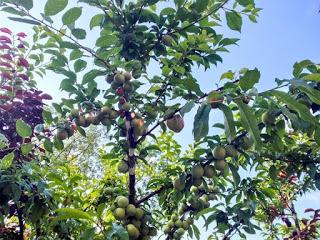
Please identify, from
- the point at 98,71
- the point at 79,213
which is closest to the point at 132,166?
the point at 98,71

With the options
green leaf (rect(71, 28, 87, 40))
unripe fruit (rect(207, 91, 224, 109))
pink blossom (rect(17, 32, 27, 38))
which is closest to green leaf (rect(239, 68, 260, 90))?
unripe fruit (rect(207, 91, 224, 109))

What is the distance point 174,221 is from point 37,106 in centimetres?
166

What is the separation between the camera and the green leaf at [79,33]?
2.29 meters

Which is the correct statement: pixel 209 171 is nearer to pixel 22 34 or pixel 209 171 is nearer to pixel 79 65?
pixel 79 65

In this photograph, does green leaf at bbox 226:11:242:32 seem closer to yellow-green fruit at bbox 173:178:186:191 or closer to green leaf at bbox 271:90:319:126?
yellow-green fruit at bbox 173:178:186:191

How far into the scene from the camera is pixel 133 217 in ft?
8.43

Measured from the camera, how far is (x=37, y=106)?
346cm

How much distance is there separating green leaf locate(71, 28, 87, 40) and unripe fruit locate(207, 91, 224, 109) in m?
1.11

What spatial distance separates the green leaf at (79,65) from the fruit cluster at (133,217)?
96 centimetres

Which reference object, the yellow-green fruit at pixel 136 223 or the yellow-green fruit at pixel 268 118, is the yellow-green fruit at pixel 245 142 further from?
the yellow-green fruit at pixel 136 223

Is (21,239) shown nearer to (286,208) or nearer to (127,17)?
(127,17)

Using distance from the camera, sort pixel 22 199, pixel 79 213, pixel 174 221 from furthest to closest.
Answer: pixel 174 221
pixel 22 199
pixel 79 213

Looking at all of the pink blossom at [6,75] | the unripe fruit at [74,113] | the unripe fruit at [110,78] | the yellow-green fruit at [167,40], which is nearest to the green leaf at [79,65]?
the unripe fruit at [110,78]

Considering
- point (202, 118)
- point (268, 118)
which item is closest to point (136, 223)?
point (268, 118)
